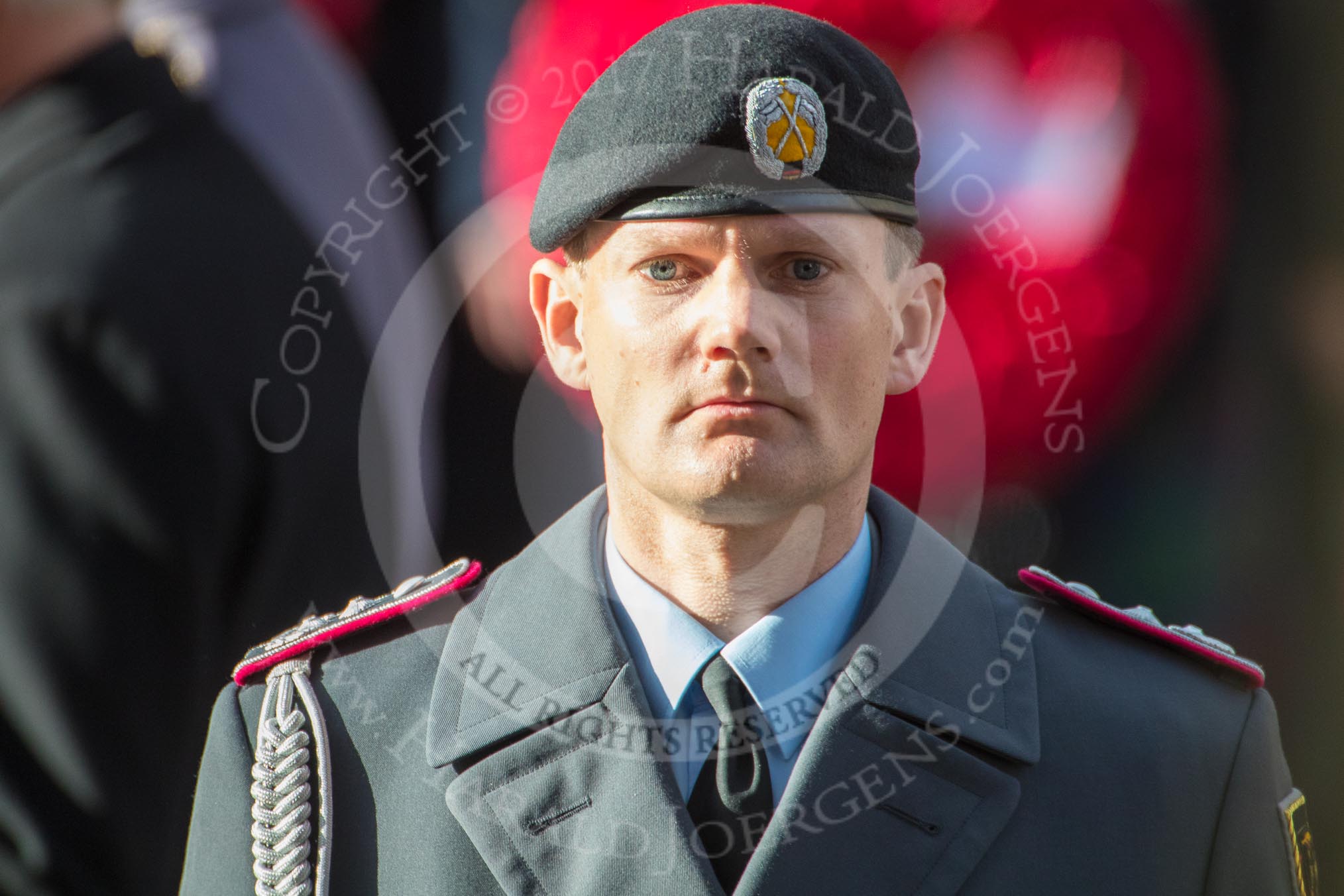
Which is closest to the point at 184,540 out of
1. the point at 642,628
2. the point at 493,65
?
the point at 642,628

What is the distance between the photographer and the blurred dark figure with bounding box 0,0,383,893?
6.93 ft

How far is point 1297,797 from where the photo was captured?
1.97 meters

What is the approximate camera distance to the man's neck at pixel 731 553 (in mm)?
1828

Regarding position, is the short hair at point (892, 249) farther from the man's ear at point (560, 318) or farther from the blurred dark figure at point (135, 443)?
the blurred dark figure at point (135, 443)

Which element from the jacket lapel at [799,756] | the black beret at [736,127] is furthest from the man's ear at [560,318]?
the jacket lapel at [799,756]

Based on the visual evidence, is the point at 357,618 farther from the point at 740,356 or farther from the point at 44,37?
the point at 44,37

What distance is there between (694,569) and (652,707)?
21cm

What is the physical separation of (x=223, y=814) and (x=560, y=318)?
0.88 metres

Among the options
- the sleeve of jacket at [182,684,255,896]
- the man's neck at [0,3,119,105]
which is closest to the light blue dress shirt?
the sleeve of jacket at [182,684,255,896]

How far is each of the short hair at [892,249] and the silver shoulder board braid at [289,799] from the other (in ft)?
2.48

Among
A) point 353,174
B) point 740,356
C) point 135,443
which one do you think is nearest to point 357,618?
point 135,443

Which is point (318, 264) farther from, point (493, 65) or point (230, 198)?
Result: point (493, 65)

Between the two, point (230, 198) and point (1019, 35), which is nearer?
point (230, 198)

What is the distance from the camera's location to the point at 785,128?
1.75 m
